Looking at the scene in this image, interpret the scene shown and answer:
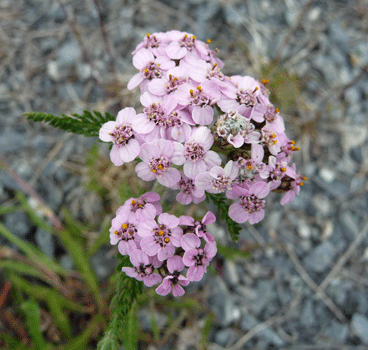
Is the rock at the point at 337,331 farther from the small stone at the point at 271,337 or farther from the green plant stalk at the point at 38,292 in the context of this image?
the green plant stalk at the point at 38,292

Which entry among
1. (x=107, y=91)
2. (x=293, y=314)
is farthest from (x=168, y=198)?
(x=293, y=314)

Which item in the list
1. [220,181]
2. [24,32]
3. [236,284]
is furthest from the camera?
[24,32]

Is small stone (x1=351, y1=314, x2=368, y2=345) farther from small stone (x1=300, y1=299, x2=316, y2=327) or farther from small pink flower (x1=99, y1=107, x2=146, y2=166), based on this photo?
small pink flower (x1=99, y1=107, x2=146, y2=166)

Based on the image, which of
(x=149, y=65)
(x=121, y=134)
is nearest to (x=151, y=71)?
(x=149, y=65)

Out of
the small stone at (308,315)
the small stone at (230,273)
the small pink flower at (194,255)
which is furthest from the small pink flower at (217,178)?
the small stone at (308,315)

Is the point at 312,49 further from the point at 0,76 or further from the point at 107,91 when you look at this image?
the point at 0,76
